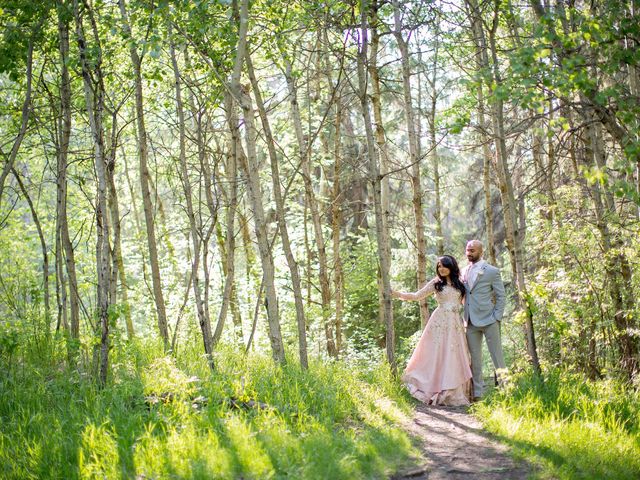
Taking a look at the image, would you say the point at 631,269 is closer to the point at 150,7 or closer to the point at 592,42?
the point at 592,42

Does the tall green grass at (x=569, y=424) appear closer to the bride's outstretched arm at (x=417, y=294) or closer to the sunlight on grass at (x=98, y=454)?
the bride's outstretched arm at (x=417, y=294)

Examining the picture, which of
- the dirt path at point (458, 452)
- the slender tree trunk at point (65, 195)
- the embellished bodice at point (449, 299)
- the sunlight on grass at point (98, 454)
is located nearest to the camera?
the sunlight on grass at point (98, 454)

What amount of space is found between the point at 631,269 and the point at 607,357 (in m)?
1.67

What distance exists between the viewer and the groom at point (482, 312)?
7602 millimetres

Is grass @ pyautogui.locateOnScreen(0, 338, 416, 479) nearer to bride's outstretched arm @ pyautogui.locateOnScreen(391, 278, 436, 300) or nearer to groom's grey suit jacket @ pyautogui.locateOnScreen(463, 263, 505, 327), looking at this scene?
bride's outstretched arm @ pyautogui.locateOnScreen(391, 278, 436, 300)

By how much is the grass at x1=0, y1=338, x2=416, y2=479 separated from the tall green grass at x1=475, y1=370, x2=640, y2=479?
0.99 metres

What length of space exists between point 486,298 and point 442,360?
92 cm

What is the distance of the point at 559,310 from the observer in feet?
23.7

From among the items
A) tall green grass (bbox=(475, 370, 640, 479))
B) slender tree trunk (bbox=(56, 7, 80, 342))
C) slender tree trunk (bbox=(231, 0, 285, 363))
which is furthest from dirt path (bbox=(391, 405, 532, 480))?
slender tree trunk (bbox=(56, 7, 80, 342))

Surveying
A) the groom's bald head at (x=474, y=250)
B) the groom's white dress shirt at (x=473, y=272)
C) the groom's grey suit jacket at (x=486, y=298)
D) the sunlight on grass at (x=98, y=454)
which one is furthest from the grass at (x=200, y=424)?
the groom's bald head at (x=474, y=250)

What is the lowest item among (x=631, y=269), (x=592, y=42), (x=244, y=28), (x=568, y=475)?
(x=568, y=475)

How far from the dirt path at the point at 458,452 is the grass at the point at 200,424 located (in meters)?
0.21

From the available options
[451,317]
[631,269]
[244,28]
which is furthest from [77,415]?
[631,269]

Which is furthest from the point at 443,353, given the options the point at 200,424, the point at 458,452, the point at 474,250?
the point at 200,424
